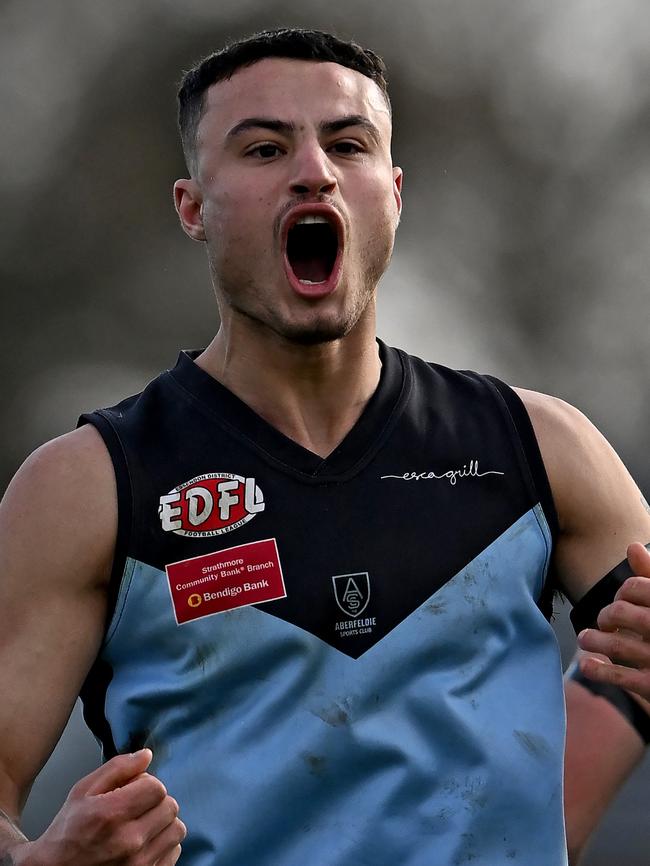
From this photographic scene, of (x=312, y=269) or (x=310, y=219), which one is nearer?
(x=310, y=219)

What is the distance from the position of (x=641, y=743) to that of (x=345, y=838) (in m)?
0.60

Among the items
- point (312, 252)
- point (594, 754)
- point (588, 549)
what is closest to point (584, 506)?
point (588, 549)

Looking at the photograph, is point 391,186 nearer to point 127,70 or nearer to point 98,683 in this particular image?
point 98,683

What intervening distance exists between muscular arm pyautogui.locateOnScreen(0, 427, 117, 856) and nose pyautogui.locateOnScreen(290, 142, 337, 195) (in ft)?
2.05

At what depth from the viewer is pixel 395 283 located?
6.01 m

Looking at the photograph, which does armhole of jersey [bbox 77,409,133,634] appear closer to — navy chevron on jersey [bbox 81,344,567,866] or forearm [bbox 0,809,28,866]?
navy chevron on jersey [bbox 81,344,567,866]

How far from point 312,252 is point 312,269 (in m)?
0.04

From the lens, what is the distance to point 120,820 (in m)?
2.09

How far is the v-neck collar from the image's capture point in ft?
8.81

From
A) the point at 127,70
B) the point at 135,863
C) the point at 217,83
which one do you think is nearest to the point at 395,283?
the point at 127,70

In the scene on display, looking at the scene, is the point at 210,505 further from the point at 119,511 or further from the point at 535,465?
the point at 535,465

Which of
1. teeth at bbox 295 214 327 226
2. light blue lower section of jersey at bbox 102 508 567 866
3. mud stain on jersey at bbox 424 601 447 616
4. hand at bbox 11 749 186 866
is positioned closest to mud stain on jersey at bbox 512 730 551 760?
light blue lower section of jersey at bbox 102 508 567 866

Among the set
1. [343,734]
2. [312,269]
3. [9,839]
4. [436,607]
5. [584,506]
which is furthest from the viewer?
[312,269]

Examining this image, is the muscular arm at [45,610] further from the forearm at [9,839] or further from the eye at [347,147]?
the eye at [347,147]
